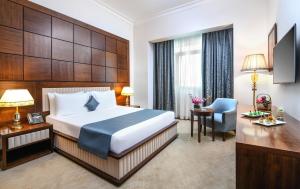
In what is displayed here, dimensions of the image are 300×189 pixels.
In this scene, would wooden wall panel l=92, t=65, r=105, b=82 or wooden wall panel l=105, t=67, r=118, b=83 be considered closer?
wooden wall panel l=92, t=65, r=105, b=82

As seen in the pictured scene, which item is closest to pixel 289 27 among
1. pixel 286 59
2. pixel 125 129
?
pixel 286 59

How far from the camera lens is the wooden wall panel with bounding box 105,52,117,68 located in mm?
4461

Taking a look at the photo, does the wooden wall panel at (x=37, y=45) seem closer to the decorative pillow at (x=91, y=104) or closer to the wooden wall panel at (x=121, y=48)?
the decorative pillow at (x=91, y=104)

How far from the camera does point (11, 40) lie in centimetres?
265

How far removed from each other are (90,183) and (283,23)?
3.38 metres

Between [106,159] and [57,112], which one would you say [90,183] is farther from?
[57,112]

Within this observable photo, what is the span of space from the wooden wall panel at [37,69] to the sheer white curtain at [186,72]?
3.54 meters

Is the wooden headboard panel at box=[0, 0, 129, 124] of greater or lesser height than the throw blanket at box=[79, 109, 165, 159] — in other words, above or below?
above

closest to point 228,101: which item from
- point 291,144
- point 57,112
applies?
point 291,144

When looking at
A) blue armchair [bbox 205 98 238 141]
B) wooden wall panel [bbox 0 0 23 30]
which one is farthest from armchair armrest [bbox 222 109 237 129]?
wooden wall panel [bbox 0 0 23 30]

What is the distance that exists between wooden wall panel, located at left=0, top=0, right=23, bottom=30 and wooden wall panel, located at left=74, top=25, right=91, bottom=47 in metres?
1.04

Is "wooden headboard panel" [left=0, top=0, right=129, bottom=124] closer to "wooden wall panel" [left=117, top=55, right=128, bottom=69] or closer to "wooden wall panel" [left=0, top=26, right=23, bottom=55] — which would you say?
"wooden wall panel" [left=0, top=26, right=23, bottom=55]

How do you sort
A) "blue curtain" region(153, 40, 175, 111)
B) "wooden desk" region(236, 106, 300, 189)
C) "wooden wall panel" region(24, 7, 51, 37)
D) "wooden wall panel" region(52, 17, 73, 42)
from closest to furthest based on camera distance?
1. "wooden desk" region(236, 106, 300, 189)
2. "wooden wall panel" region(24, 7, 51, 37)
3. "wooden wall panel" region(52, 17, 73, 42)
4. "blue curtain" region(153, 40, 175, 111)

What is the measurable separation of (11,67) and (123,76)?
2849mm
